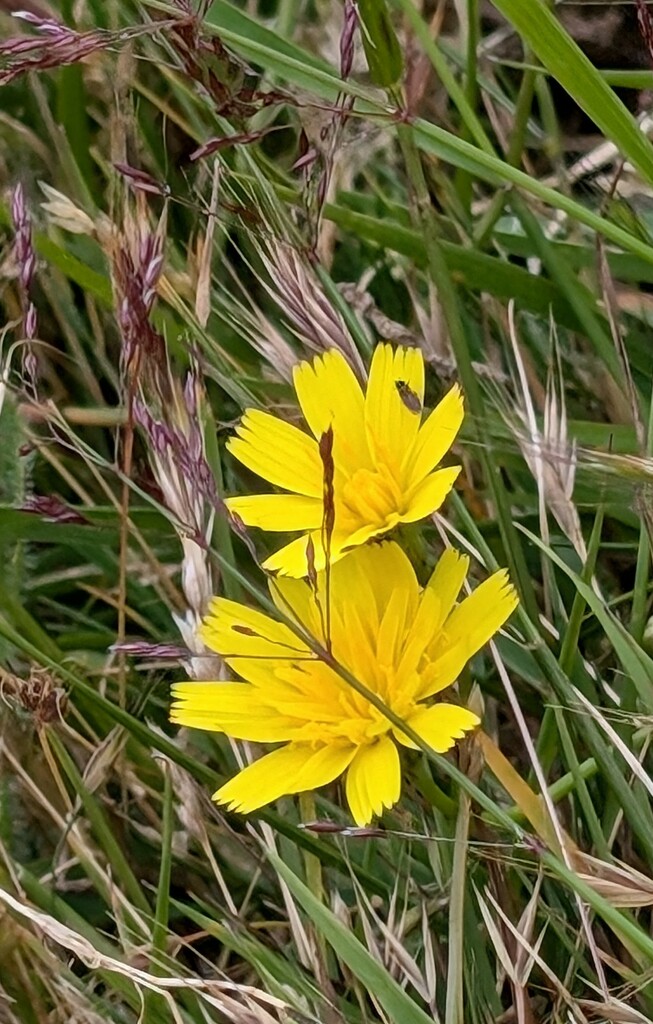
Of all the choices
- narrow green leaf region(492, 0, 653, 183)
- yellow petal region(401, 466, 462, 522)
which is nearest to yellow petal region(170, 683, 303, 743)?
yellow petal region(401, 466, 462, 522)

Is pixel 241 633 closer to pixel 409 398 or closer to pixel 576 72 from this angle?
pixel 409 398

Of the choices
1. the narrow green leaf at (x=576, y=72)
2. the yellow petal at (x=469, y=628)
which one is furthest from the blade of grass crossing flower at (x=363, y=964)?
the narrow green leaf at (x=576, y=72)

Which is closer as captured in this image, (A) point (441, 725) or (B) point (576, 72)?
(A) point (441, 725)

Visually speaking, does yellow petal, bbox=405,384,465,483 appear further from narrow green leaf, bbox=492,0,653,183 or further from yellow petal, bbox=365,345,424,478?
narrow green leaf, bbox=492,0,653,183

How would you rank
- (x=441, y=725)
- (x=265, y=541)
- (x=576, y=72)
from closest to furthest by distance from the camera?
(x=441, y=725) → (x=576, y=72) → (x=265, y=541)

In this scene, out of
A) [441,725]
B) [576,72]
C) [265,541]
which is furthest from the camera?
[265,541]

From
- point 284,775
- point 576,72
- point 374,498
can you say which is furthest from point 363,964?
point 576,72
